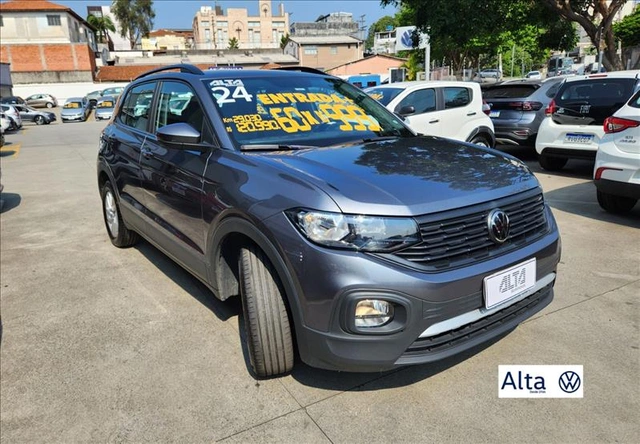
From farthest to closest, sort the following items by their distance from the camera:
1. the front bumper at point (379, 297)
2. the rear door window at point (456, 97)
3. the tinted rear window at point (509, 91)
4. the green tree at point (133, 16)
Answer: the green tree at point (133, 16)
the tinted rear window at point (509, 91)
the rear door window at point (456, 97)
the front bumper at point (379, 297)

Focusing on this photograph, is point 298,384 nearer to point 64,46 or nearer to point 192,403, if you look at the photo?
point 192,403

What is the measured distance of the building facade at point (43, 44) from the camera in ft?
163

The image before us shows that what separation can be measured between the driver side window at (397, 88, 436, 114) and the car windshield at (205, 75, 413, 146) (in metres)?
4.63

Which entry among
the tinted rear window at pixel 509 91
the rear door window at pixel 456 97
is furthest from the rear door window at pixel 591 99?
the tinted rear window at pixel 509 91

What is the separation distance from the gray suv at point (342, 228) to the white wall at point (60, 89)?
51.5 metres

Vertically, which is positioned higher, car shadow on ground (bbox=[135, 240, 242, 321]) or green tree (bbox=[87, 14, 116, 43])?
green tree (bbox=[87, 14, 116, 43])

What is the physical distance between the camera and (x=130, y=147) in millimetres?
4145

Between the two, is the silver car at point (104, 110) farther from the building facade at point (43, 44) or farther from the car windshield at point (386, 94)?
the car windshield at point (386, 94)

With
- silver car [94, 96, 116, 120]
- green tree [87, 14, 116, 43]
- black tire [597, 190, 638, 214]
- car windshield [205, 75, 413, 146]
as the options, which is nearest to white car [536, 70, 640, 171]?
black tire [597, 190, 638, 214]

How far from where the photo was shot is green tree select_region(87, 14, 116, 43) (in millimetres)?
74812

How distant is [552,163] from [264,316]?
7461 mm

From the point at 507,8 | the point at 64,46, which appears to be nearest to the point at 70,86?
the point at 64,46
